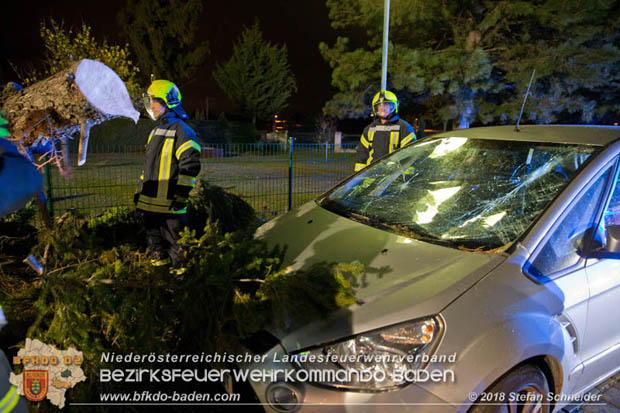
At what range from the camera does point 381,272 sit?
1994 millimetres

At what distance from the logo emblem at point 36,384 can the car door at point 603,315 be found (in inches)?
101

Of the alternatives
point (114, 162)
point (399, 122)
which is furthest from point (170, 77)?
point (399, 122)

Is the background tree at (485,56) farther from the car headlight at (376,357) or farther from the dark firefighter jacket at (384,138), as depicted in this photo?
the car headlight at (376,357)

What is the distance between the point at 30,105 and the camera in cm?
288

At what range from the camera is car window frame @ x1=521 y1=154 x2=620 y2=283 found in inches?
75.4

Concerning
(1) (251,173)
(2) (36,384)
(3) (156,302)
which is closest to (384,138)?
(3) (156,302)

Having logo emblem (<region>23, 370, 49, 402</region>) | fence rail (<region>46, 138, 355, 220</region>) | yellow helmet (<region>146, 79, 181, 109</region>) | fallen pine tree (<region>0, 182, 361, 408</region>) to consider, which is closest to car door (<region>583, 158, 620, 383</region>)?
fallen pine tree (<region>0, 182, 361, 408</region>)

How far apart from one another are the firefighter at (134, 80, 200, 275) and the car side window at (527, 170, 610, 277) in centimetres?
281

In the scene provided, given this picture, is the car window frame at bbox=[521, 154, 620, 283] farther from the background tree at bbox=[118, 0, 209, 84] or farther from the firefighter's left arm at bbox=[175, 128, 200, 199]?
the background tree at bbox=[118, 0, 209, 84]

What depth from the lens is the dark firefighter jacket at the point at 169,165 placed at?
3.62 metres

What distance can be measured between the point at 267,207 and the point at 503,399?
250 inches

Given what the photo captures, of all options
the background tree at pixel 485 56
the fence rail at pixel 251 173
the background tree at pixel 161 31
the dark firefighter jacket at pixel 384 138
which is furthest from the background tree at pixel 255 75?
the dark firefighter jacket at pixel 384 138

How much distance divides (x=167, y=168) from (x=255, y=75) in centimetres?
3073

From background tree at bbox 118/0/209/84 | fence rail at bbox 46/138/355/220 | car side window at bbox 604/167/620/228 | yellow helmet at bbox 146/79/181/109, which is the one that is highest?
background tree at bbox 118/0/209/84
